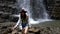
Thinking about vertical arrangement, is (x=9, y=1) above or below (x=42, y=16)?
above

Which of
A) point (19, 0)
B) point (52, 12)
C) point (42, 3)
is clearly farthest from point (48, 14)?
point (19, 0)

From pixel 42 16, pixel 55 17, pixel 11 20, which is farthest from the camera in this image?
pixel 42 16

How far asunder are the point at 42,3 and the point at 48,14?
1968 millimetres

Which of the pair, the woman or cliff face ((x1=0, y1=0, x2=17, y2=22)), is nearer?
the woman

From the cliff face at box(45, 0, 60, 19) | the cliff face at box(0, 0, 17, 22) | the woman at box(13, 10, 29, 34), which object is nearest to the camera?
the woman at box(13, 10, 29, 34)

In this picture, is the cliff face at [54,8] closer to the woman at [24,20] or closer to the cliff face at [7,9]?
the cliff face at [7,9]

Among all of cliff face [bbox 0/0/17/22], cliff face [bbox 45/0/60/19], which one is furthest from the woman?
cliff face [bbox 45/0/60/19]

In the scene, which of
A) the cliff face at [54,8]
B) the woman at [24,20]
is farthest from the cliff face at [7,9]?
the woman at [24,20]

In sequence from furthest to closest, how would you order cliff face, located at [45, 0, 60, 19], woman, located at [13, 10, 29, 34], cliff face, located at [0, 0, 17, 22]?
1. cliff face, located at [45, 0, 60, 19]
2. cliff face, located at [0, 0, 17, 22]
3. woman, located at [13, 10, 29, 34]

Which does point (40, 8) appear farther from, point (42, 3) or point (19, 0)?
point (19, 0)

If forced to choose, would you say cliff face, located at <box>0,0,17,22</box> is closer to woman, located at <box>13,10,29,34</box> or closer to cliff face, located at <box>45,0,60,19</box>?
cliff face, located at <box>45,0,60,19</box>

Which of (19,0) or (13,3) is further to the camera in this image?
(19,0)

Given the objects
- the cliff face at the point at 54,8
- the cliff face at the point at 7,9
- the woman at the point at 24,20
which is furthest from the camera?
the cliff face at the point at 54,8

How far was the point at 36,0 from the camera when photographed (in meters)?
20.0
